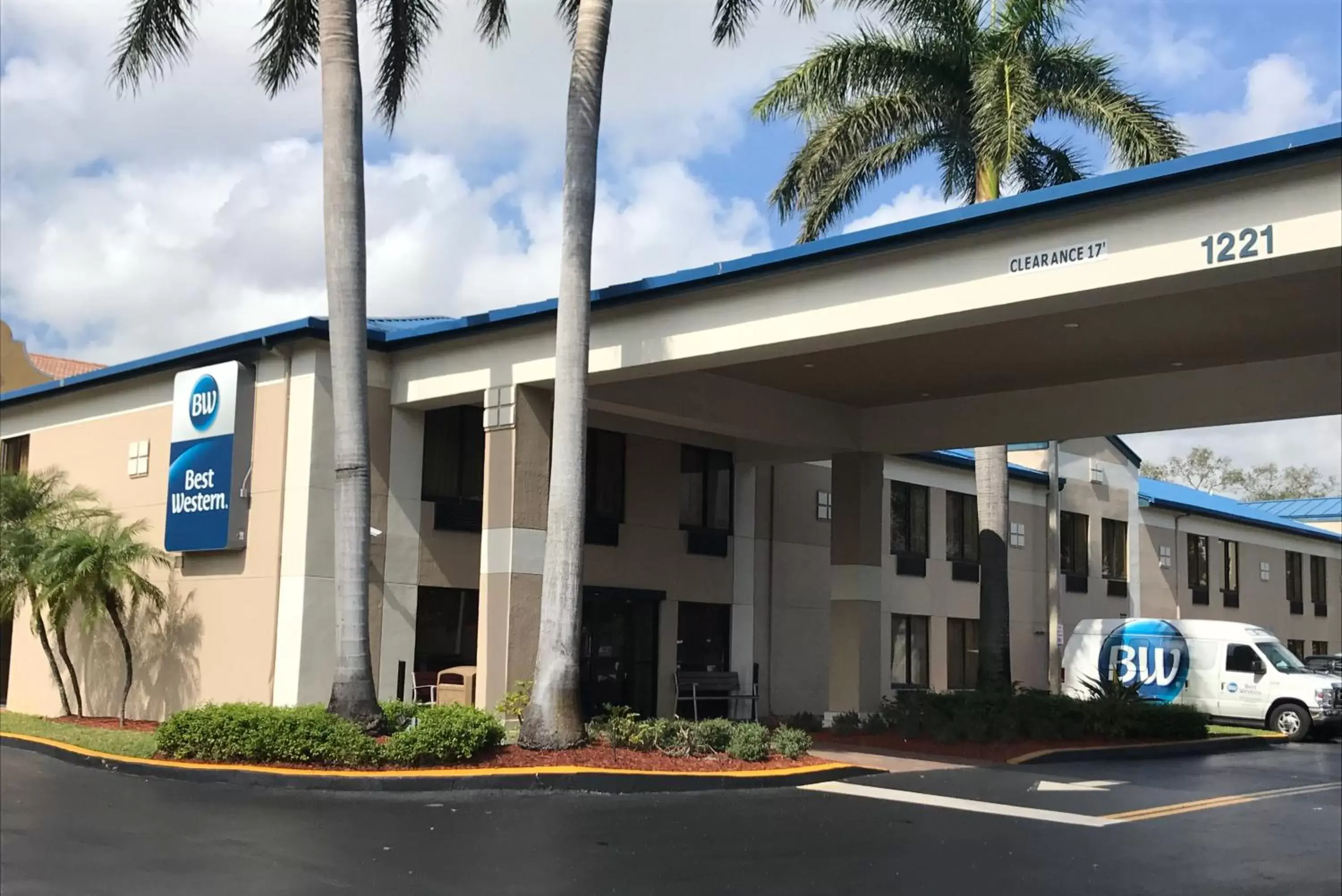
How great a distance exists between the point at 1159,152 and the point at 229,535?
51.0 ft

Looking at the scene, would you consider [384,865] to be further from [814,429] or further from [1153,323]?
[814,429]

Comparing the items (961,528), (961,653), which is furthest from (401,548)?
(961,653)

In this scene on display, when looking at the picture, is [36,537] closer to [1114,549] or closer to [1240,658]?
[1240,658]

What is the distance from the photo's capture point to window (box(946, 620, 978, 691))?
3142 cm

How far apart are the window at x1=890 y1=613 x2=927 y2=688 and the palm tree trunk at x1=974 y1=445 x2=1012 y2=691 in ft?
23.0

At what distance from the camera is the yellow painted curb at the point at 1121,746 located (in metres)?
18.6

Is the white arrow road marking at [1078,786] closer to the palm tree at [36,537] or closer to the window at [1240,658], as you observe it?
the window at [1240,658]

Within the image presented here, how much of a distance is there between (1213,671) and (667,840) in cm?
1972

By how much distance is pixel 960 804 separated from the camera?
14016 millimetres

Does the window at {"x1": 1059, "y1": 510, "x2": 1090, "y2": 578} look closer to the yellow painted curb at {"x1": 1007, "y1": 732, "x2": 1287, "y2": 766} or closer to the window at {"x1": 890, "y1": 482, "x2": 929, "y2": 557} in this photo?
the window at {"x1": 890, "y1": 482, "x2": 929, "y2": 557}

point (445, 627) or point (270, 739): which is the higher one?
point (445, 627)

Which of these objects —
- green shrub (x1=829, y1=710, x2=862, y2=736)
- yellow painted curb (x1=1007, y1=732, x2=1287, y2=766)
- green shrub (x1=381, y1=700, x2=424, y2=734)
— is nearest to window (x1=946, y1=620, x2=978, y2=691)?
yellow painted curb (x1=1007, y1=732, x2=1287, y2=766)

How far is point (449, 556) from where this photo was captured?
67.2 ft

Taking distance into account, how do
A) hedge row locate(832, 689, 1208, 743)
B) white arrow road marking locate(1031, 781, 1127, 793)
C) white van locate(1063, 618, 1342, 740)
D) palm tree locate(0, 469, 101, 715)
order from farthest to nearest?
white van locate(1063, 618, 1342, 740) < palm tree locate(0, 469, 101, 715) < hedge row locate(832, 689, 1208, 743) < white arrow road marking locate(1031, 781, 1127, 793)
